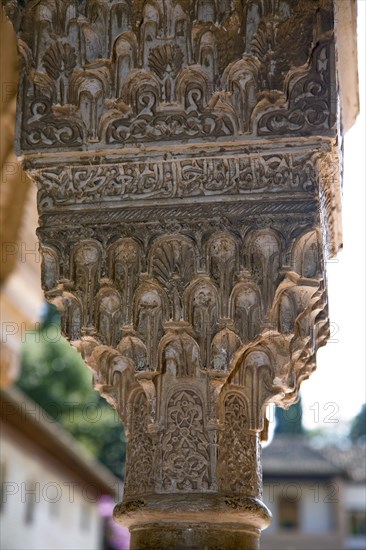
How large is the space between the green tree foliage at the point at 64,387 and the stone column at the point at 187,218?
62.2 feet

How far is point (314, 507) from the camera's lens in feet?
66.5

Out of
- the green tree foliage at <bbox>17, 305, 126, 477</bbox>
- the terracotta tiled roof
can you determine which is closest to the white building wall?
the green tree foliage at <bbox>17, 305, 126, 477</bbox>

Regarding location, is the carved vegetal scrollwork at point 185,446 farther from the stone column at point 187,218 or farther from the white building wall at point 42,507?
the white building wall at point 42,507

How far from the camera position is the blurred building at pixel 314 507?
19.8 metres

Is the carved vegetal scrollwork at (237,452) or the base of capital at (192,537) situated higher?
the carved vegetal scrollwork at (237,452)

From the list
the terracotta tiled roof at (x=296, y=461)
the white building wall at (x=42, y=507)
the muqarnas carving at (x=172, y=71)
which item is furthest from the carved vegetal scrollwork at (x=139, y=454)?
the terracotta tiled roof at (x=296, y=461)

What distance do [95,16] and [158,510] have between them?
1307mm

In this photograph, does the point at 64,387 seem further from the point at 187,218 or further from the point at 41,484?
the point at 187,218

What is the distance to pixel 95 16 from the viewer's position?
2.45m

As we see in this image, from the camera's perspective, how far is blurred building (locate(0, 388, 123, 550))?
11188 mm

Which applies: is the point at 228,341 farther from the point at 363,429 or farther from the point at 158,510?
the point at 363,429

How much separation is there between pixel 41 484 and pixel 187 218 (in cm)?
1105

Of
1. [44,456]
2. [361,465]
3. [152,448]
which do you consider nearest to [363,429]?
[361,465]

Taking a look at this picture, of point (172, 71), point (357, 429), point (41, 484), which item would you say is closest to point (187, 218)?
point (172, 71)
